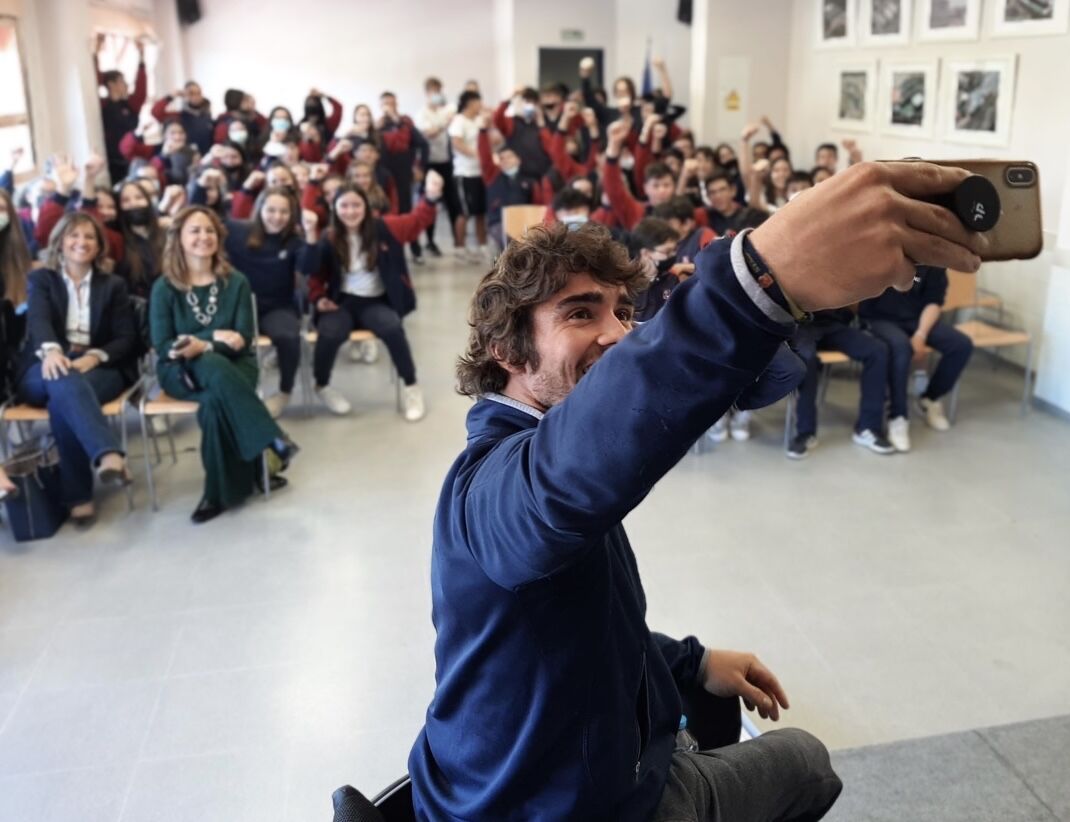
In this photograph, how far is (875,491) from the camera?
462cm

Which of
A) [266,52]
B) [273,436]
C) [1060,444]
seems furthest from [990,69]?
[266,52]

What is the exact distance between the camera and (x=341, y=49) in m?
15.6

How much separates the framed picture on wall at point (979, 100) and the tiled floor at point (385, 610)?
2304 millimetres

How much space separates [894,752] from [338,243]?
14.3 feet

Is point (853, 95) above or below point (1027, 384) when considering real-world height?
above

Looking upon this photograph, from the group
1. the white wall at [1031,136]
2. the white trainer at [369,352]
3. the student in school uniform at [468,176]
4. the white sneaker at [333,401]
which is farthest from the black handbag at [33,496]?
the student in school uniform at [468,176]

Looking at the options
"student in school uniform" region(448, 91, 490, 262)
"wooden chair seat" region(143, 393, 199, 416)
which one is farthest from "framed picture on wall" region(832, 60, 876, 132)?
"wooden chair seat" region(143, 393, 199, 416)

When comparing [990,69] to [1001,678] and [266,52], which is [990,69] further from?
[266,52]

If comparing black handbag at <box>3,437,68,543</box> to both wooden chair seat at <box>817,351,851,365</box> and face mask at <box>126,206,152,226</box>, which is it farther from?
wooden chair seat at <box>817,351,851,365</box>

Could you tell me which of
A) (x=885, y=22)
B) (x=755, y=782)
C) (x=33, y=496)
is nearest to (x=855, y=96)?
(x=885, y=22)

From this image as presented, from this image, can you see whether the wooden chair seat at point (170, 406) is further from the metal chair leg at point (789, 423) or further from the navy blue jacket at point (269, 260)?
the metal chair leg at point (789, 423)

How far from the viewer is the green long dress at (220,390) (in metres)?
4.44

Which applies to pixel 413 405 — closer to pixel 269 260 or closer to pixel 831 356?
pixel 269 260

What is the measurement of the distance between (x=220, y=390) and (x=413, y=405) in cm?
147
